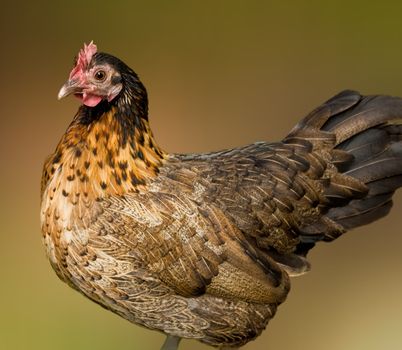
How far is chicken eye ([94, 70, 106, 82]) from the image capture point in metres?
1.88

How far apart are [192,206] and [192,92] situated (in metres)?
0.94

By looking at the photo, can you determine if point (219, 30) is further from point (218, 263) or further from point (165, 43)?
point (218, 263)

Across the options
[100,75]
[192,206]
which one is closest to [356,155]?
[192,206]

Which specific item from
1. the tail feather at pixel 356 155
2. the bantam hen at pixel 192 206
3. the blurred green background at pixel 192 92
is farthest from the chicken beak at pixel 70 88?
the blurred green background at pixel 192 92

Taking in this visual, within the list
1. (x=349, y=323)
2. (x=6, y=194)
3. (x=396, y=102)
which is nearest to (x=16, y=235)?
(x=6, y=194)

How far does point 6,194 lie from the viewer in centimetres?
285

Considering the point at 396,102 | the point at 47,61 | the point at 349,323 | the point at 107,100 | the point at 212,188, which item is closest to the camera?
the point at 107,100

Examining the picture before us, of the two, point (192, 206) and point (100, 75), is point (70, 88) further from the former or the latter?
point (192, 206)

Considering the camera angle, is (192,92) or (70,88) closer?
(70,88)

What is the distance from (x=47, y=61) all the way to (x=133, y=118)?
3.06ft

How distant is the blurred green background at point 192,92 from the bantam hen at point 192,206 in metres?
0.65

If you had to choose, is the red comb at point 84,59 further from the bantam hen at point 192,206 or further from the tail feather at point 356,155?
the tail feather at point 356,155

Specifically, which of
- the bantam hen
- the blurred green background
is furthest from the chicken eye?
the blurred green background

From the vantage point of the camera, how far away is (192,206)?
197 cm
